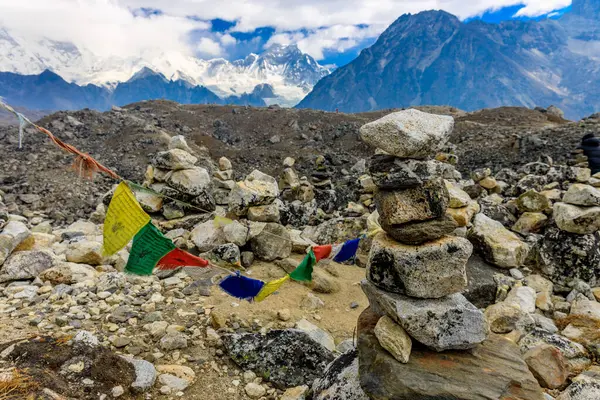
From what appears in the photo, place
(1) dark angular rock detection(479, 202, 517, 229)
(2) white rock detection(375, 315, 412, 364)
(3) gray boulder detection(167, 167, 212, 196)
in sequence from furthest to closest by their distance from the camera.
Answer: (1) dark angular rock detection(479, 202, 517, 229) < (3) gray boulder detection(167, 167, 212, 196) < (2) white rock detection(375, 315, 412, 364)

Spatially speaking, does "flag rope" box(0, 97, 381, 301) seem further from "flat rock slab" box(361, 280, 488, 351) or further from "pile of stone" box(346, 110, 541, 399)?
"flat rock slab" box(361, 280, 488, 351)

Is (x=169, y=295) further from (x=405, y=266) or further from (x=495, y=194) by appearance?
(x=495, y=194)

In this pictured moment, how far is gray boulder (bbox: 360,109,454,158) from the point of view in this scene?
4.21 metres

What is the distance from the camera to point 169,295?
7348mm

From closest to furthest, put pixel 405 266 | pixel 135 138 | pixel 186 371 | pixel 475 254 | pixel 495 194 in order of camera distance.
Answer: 1. pixel 405 266
2. pixel 186 371
3. pixel 475 254
4. pixel 495 194
5. pixel 135 138

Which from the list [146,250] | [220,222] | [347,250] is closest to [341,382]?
[146,250]

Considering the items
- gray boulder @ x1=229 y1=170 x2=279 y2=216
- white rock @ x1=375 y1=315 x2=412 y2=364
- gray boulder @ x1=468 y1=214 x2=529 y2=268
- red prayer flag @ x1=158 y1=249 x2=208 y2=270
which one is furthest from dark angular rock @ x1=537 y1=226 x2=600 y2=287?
red prayer flag @ x1=158 y1=249 x2=208 y2=270

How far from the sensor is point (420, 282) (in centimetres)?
432

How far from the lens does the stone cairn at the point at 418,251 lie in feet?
13.8

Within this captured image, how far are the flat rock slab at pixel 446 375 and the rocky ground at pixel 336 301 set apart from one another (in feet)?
0.05

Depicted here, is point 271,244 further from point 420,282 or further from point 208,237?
point 420,282

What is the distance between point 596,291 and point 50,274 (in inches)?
467

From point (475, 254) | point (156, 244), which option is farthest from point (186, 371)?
point (475, 254)

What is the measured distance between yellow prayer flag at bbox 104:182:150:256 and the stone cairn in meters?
3.39
